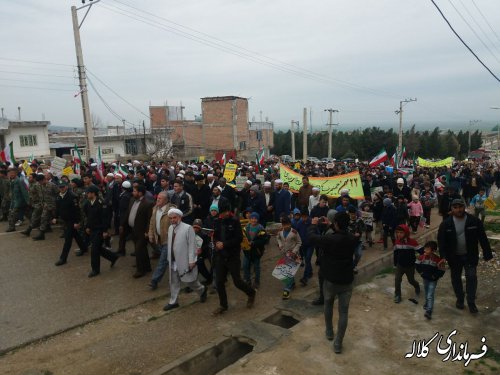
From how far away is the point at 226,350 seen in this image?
17.3 ft

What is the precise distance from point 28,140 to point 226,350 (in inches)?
1426

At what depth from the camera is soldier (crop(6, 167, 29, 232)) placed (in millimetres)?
10539

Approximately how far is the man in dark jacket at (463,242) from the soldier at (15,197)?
33.3 ft

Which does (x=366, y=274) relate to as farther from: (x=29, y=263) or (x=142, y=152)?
(x=142, y=152)

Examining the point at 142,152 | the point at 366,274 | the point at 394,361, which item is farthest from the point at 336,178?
the point at 142,152

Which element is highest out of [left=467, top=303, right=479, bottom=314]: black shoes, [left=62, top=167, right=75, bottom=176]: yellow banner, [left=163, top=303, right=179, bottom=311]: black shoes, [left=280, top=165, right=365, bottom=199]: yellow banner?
[left=62, top=167, right=75, bottom=176]: yellow banner

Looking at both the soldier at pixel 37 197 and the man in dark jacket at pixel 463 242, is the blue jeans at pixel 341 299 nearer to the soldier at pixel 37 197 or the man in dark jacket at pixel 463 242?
the man in dark jacket at pixel 463 242

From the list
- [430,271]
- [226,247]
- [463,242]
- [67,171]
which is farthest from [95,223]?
[463,242]

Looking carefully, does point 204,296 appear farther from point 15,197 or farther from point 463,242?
point 15,197

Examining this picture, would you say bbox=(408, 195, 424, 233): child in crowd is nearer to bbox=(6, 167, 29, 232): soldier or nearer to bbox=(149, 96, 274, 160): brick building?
bbox=(6, 167, 29, 232): soldier

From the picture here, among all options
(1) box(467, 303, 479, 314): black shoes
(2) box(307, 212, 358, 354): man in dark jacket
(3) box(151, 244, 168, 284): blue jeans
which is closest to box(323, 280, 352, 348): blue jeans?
(2) box(307, 212, 358, 354): man in dark jacket

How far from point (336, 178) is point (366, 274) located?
303 centimetres

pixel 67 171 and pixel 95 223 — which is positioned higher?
pixel 67 171

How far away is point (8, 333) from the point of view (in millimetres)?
5543
